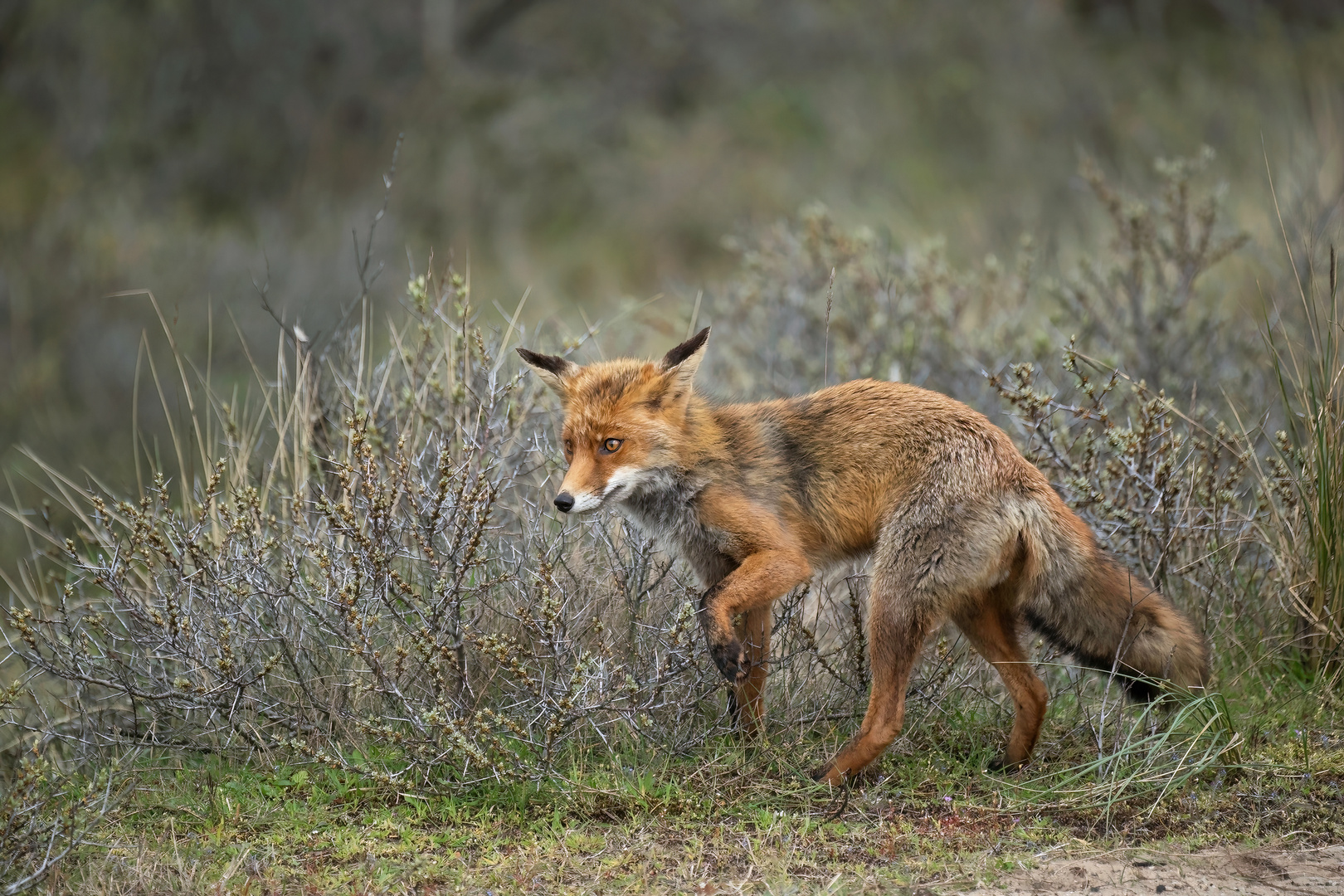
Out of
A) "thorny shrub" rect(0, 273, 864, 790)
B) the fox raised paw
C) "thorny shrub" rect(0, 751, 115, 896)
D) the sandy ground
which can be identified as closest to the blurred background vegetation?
"thorny shrub" rect(0, 273, 864, 790)

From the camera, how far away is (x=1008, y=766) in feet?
15.1

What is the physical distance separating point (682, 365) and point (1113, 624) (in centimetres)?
200

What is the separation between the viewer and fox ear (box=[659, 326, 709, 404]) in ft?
15.5

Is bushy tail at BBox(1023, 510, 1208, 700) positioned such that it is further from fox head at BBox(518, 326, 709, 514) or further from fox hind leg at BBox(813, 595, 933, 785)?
fox head at BBox(518, 326, 709, 514)

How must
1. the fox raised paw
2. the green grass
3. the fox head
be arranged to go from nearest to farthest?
the green grass → the fox raised paw → the fox head

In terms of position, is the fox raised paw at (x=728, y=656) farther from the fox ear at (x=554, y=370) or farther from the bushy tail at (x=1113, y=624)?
the fox ear at (x=554, y=370)

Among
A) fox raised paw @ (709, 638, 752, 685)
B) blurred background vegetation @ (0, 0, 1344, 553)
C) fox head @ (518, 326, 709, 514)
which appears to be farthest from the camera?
blurred background vegetation @ (0, 0, 1344, 553)

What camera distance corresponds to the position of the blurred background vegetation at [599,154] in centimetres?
1110

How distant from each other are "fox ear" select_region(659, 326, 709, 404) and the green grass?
1490mm

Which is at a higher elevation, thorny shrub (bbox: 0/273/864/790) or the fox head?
the fox head

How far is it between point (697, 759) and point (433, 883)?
1.20 metres

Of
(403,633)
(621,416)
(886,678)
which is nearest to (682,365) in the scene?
(621,416)

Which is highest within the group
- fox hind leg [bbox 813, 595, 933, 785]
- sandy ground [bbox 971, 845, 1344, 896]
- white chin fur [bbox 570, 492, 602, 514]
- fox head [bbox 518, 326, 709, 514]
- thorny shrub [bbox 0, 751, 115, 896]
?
fox head [bbox 518, 326, 709, 514]

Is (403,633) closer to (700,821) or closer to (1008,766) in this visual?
(700,821)
